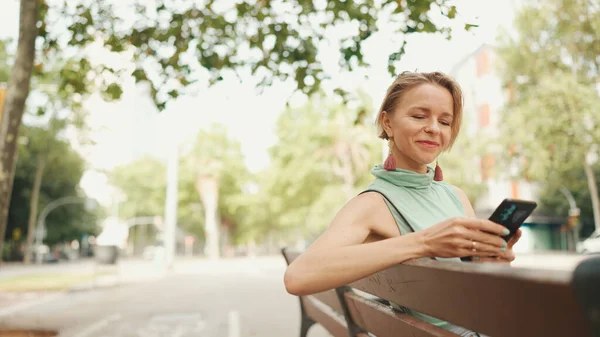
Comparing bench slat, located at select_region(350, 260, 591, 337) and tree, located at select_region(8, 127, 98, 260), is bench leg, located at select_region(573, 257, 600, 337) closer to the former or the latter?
bench slat, located at select_region(350, 260, 591, 337)

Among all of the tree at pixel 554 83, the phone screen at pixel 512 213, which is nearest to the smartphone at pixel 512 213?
the phone screen at pixel 512 213

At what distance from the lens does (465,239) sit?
61.7 inches

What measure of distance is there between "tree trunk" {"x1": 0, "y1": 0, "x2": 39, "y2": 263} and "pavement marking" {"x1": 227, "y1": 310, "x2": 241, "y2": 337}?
3269 millimetres

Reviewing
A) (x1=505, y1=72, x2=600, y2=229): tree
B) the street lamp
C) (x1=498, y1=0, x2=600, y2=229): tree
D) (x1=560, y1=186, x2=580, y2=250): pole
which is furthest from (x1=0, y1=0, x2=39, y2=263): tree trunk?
the street lamp

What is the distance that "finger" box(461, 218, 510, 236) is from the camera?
1569 millimetres

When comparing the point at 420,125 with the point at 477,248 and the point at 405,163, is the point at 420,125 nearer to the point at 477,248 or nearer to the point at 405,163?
the point at 405,163

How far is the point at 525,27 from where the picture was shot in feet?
94.9

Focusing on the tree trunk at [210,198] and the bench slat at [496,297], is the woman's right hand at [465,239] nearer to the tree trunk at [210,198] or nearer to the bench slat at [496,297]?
the bench slat at [496,297]

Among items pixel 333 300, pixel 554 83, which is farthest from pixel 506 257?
pixel 554 83

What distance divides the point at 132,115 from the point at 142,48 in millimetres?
110664

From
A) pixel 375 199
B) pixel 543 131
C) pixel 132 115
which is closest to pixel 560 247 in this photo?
pixel 543 131

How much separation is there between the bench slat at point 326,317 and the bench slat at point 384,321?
0.27 meters

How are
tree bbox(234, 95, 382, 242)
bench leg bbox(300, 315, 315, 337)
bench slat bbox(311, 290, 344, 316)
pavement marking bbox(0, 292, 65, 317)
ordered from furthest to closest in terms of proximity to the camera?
tree bbox(234, 95, 382, 242) < pavement marking bbox(0, 292, 65, 317) < bench leg bbox(300, 315, 315, 337) < bench slat bbox(311, 290, 344, 316)

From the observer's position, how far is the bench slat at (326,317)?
2887 mm
